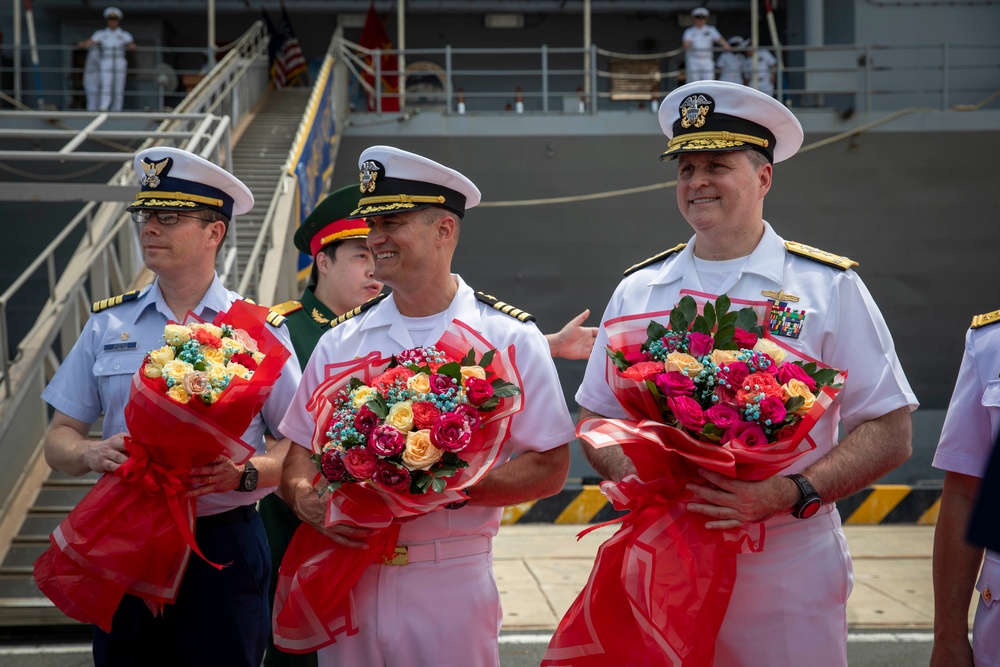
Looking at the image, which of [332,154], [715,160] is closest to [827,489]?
[715,160]

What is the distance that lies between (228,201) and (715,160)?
1587 millimetres

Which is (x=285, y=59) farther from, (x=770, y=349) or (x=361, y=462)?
(x=770, y=349)

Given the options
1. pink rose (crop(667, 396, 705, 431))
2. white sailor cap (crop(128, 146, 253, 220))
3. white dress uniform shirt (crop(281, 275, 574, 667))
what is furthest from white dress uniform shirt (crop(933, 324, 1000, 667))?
white sailor cap (crop(128, 146, 253, 220))

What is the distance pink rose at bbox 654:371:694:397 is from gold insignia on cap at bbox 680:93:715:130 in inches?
31.7

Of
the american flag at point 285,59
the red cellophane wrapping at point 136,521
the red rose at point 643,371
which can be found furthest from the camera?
the american flag at point 285,59

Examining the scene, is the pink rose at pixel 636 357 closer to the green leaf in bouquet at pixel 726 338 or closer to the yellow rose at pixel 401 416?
the green leaf in bouquet at pixel 726 338

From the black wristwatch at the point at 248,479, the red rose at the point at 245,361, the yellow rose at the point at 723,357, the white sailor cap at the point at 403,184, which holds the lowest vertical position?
the black wristwatch at the point at 248,479

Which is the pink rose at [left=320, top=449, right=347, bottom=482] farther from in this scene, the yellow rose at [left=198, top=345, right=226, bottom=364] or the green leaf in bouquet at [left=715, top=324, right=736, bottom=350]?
the green leaf in bouquet at [left=715, top=324, right=736, bottom=350]

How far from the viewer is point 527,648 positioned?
542cm

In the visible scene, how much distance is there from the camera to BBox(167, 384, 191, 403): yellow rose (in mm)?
2658

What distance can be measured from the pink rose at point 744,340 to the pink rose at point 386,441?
777mm

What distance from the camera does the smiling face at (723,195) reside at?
2.65 metres

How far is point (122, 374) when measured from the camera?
10.2ft

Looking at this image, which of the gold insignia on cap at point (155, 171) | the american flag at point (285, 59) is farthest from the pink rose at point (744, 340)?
the american flag at point (285, 59)
